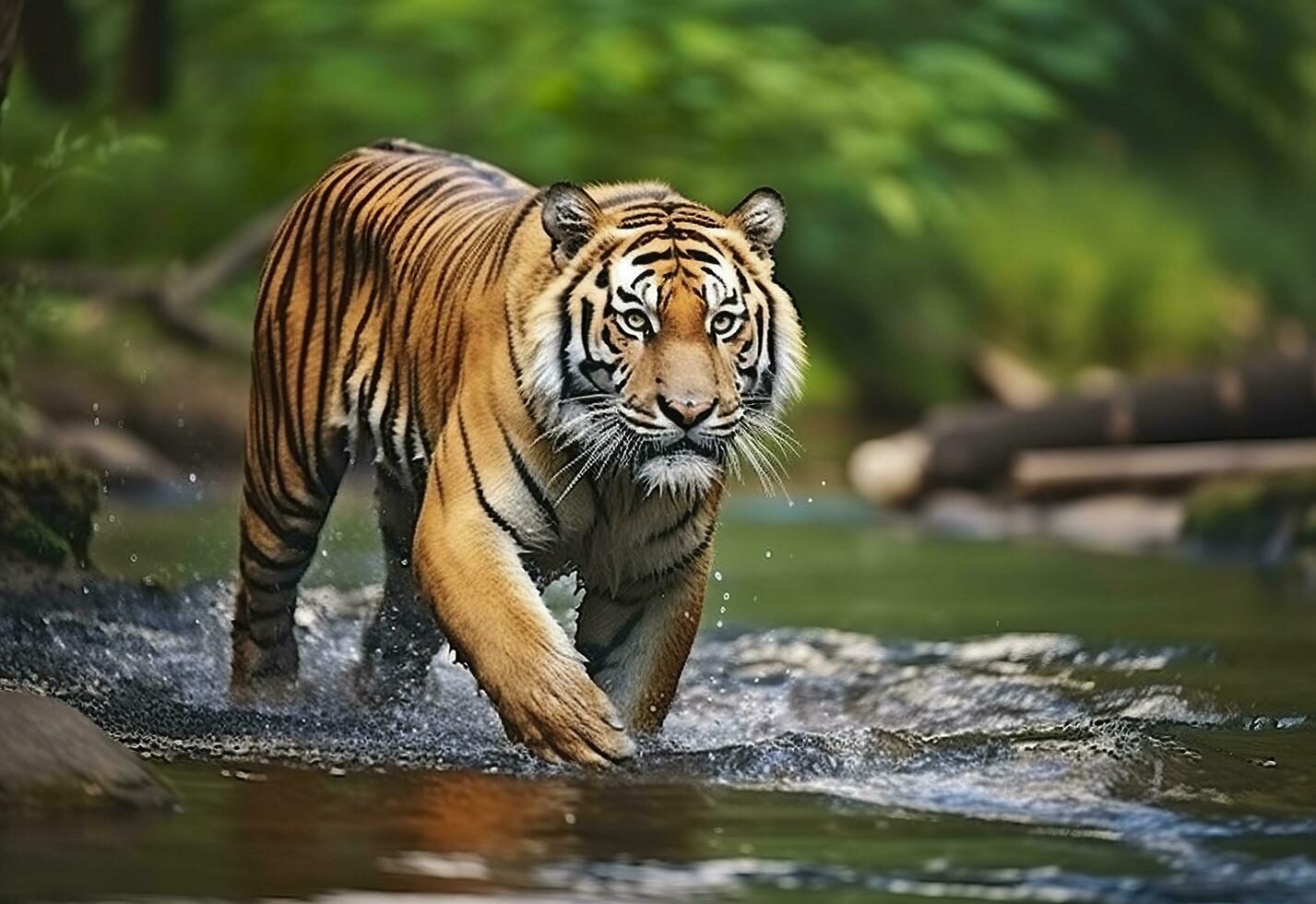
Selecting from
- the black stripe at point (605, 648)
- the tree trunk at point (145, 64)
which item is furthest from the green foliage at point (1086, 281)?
the black stripe at point (605, 648)

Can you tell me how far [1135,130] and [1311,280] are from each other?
150 cm

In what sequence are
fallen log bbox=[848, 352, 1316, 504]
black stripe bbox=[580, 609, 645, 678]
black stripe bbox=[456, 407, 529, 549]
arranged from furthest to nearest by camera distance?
fallen log bbox=[848, 352, 1316, 504] < black stripe bbox=[580, 609, 645, 678] < black stripe bbox=[456, 407, 529, 549]

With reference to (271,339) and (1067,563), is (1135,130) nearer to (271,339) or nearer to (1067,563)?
(1067,563)

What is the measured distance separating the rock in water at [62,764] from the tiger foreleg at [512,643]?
73cm

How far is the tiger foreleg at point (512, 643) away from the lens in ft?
15.8

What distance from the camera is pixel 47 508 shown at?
6.76 metres

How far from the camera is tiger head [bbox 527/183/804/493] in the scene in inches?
190

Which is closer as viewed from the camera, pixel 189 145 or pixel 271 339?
pixel 271 339

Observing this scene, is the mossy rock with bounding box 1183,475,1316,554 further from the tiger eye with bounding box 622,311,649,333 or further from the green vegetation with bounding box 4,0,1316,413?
the tiger eye with bounding box 622,311,649,333

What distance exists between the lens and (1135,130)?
1808cm

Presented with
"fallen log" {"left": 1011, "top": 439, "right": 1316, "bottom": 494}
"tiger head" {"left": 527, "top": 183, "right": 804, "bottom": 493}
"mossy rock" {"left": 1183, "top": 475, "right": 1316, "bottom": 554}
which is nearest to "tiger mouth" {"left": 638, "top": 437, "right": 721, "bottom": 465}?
"tiger head" {"left": 527, "top": 183, "right": 804, "bottom": 493}

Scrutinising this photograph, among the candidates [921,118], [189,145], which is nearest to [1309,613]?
[921,118]

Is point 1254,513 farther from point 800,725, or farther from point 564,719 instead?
point 564,719

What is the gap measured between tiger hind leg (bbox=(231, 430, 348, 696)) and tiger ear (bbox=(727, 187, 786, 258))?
4.15 feet
